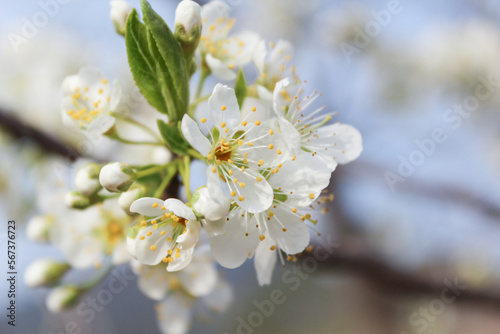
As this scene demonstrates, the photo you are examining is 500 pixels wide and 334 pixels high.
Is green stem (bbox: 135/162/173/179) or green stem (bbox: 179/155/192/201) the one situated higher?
green stem (bbox: 179/155/192/201)

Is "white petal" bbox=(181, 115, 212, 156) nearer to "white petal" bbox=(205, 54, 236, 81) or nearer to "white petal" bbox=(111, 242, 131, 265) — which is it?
"white petal" bbox=(205, 54, 236, 81)

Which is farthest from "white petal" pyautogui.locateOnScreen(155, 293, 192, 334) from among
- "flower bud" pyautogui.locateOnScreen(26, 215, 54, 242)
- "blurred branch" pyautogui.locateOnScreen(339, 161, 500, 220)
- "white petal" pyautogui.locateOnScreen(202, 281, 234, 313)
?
"blurred branch" pyautogui.locateOnScreen(339, 161, 500, 220)

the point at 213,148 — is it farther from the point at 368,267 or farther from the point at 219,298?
the point at 368,267

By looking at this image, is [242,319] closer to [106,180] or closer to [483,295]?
[483,295]

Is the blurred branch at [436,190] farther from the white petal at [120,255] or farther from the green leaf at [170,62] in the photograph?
the green leaf at [170,62]

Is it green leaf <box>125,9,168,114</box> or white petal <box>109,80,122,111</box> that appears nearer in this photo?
green leaf <box>125,9,168,114</box>

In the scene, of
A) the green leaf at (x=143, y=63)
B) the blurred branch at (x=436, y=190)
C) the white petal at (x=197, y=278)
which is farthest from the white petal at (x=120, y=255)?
the blurred branch at (x=436, y=190)

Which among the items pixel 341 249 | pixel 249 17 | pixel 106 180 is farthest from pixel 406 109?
pixel 106 180

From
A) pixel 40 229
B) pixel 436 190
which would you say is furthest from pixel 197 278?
pixel 436 190
